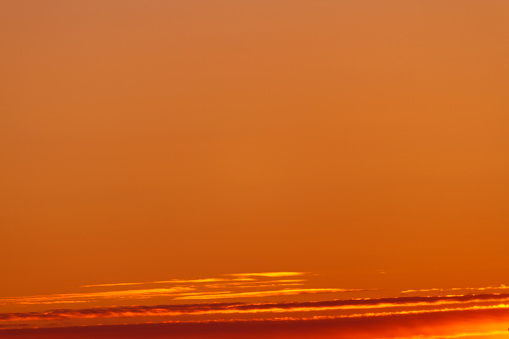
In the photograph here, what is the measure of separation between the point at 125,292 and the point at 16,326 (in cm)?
356

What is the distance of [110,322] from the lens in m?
32.0

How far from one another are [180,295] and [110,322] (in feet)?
8.97

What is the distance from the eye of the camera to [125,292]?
33.8m

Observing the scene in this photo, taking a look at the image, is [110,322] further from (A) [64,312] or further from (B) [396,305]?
(B) [396,305]

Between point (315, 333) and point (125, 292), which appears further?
point (125, 292)

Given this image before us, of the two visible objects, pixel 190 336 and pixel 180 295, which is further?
pixel 180 295

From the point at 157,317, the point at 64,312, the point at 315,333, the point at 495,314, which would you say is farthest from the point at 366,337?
the point at 64,312

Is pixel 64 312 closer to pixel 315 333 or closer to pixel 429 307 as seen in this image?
pixel 315 333

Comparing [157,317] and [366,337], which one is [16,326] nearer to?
[157,317]

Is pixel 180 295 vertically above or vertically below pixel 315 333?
above

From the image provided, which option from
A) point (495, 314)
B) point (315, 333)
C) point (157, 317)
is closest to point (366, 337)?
point (315, 333)

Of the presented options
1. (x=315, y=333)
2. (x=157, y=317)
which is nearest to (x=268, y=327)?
(x=315, y=333)

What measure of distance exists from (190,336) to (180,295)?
95.5 inches

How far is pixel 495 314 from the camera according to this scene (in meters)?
32.1
